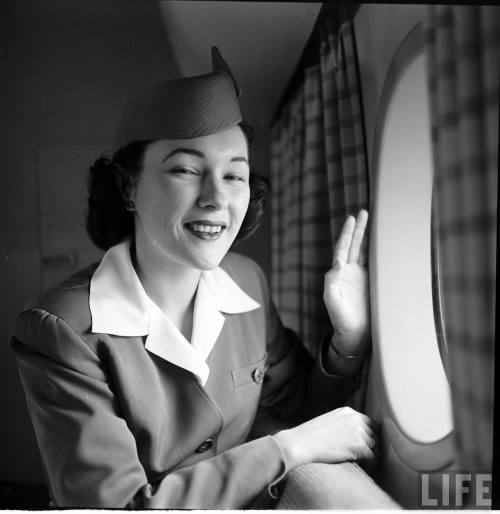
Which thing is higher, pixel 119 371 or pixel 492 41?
pixel 492 41

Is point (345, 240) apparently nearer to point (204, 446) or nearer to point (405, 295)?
point (405, 295)

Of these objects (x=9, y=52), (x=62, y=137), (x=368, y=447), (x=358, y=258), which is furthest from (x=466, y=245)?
(x=9, y=52)

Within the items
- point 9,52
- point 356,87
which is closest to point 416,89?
point 356,87

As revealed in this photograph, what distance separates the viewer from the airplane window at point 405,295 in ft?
4.02

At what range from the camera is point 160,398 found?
117cm

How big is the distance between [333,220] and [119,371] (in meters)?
0.51

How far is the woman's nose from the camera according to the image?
3.87 ft

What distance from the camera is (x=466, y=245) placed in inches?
46.1

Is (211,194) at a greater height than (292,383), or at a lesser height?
greater

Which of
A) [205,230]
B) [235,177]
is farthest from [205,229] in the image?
[235,177]

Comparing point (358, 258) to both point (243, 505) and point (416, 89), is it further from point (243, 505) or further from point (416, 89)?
point (243, 505)

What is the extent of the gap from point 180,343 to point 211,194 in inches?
11.6

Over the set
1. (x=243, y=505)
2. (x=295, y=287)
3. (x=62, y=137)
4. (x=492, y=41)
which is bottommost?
(x=243, y=505)

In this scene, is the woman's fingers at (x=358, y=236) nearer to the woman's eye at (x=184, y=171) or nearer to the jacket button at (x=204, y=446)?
the woman's eye at (x=184, y=171)
